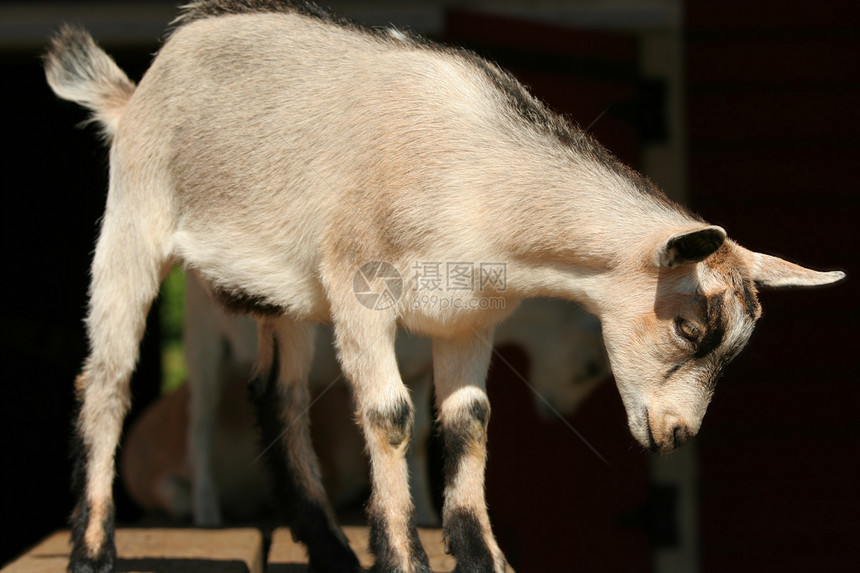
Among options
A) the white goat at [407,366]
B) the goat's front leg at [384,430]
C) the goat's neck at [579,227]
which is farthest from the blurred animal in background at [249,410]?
the goat's neck at [579,227]

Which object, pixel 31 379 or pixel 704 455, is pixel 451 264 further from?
pixel 31 379

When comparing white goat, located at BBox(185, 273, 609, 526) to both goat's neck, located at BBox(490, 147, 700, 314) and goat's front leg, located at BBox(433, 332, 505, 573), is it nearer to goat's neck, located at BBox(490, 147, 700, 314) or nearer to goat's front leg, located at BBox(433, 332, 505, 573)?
goat's front leg, located at BBox(433, 332, 505, 573)

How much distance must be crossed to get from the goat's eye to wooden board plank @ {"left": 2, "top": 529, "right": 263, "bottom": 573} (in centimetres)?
187

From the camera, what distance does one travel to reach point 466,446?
3.47m

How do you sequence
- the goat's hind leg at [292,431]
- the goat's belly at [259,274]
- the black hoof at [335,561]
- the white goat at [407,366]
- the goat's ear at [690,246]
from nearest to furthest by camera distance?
1. the goat's ear at [690,246]
2. the goat's belly at [259,274]
3. the black hoof at [335,561]
4. the goat's hind leg at [292,431]
5. the white goat at [407,366]

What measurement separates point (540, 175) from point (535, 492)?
3306mm

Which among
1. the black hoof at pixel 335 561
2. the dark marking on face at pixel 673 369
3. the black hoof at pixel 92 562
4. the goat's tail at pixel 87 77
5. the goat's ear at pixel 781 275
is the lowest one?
the black hoof at pixel 335 561

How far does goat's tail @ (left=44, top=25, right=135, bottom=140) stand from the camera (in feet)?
14.0

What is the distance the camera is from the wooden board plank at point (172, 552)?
3986 mm

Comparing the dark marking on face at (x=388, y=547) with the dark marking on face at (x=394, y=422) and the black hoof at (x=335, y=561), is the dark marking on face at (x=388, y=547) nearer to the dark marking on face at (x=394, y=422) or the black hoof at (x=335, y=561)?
the dark marking on face at (x=394, y=422)

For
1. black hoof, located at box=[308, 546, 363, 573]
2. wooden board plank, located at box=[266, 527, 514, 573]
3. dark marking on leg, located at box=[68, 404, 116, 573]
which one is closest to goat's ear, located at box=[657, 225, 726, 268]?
wooden board plank, located at box=[266, 527, 514, 573]

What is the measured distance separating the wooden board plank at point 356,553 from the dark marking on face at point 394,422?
713 mm

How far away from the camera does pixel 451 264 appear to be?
3.23 metres

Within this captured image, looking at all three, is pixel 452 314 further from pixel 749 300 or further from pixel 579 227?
pixel 749 300
